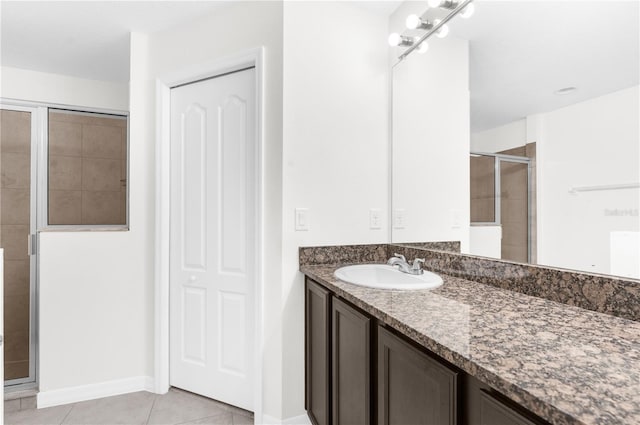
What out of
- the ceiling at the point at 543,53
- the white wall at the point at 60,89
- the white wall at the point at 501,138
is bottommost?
the white wall at the point at 501,138

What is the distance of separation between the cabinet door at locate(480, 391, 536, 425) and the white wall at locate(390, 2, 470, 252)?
92cm

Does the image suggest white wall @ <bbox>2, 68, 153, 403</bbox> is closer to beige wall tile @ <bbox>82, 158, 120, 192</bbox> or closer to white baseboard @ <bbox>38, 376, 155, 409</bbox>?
white baseboard @ <bbox>38, 376, 155, 409</bbox>

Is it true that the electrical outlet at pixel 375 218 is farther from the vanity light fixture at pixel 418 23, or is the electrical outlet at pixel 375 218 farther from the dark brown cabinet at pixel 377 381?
the vanity light fixture at pixel 418 23

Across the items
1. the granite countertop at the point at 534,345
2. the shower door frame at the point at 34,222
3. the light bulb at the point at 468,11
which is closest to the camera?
the granite countertop at the point at 534,345

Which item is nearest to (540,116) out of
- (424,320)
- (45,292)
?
(424,320)

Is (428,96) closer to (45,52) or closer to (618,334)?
(618,334)

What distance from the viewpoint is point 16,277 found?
2484 millimetres

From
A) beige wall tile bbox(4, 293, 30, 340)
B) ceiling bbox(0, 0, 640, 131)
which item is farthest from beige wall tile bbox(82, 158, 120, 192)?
beige wall tile bbox(4, 293, 30, 340)

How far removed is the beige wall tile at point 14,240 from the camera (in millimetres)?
2391

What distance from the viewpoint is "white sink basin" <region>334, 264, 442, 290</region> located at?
4.48ft

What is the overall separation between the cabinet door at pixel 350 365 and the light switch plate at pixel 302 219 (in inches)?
19.7

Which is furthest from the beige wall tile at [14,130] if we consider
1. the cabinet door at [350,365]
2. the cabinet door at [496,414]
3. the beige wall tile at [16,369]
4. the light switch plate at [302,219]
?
the cabinet door at [496,414]

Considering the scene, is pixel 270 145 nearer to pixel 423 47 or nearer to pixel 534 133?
pixel 423 47

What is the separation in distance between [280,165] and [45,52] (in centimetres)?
221
